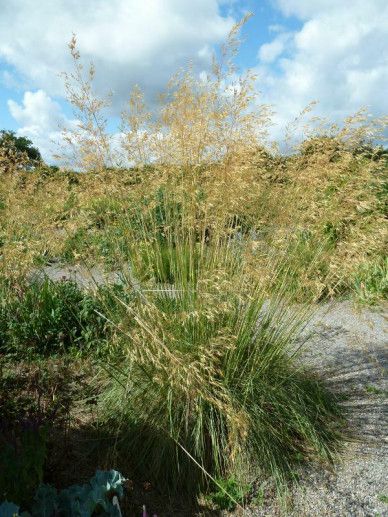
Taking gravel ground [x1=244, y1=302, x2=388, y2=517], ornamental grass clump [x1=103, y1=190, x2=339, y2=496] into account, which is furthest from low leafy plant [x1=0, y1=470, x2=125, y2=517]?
gravel ground [x1=244, y1=302, x2=388, y2=517]

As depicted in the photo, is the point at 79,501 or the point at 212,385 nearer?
the point at 79,501

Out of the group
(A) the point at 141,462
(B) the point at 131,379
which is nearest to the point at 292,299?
→ (B) the point at 131,379

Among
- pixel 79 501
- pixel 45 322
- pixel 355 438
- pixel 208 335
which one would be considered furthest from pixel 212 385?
pixel 45 322

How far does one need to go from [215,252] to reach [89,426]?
1336mm

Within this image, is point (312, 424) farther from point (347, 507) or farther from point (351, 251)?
point (351, 251)

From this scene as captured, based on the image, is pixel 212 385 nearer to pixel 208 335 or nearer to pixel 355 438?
pixel 208 335

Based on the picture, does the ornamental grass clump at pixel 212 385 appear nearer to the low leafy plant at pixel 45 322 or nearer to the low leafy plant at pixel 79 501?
the low leafy plant at pixel 79 501

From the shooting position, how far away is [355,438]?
121 inches

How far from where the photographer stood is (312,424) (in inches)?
117

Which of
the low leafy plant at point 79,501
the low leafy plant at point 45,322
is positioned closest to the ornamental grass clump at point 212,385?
the low leafy plant at point 79,501

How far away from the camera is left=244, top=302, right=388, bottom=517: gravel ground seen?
2559 millimetres

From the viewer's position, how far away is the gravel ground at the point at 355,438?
256 centimetres

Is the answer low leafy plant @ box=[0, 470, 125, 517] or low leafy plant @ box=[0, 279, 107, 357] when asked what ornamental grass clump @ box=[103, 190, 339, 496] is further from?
low leafy plant @ box=[0, 279, 107, 357]

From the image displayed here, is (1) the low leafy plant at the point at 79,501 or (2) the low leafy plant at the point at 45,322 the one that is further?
(2) the low leafy plant at the point at 45,322
